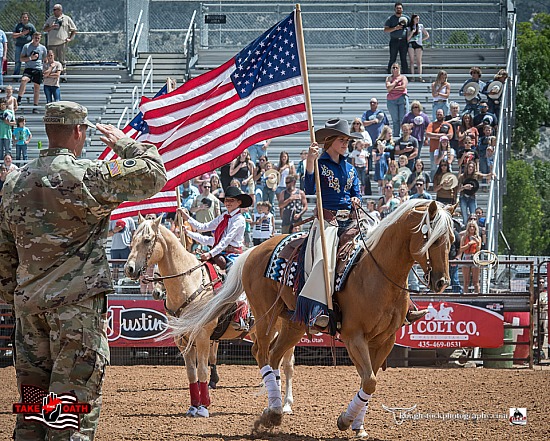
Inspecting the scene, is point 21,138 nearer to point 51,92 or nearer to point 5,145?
point 5,145

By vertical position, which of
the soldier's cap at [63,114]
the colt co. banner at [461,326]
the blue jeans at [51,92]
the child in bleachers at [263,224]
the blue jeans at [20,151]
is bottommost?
the colt co. banner at [461,326]

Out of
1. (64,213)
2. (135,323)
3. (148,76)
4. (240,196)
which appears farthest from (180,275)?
(148,76)

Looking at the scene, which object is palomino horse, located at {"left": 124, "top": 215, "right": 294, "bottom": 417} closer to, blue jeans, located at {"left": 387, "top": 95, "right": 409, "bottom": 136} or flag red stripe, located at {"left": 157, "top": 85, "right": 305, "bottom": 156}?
flag red stripe, located at {"left": 157, "top": 85, "right": 305, "bottom": 156}

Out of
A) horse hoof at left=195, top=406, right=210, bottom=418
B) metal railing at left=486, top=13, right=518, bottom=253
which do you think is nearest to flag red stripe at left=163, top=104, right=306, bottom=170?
horse hoof at left=195, top=406, right=210, bottom=418

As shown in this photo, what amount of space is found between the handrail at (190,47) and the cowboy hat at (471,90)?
8591 millimetres

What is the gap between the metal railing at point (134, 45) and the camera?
91.1ft

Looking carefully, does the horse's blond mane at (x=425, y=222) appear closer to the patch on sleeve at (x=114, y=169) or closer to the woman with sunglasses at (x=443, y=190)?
the patch on sleeve at (x=114, y=169)

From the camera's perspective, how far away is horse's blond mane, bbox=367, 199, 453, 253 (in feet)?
27.3

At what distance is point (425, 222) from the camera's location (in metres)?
8.43

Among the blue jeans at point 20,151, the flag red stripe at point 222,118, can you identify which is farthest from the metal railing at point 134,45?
the flag red stripe at point 222,118

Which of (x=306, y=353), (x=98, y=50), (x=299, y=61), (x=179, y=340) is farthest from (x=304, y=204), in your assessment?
(x=98, y=50)

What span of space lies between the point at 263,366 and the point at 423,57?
2030cm

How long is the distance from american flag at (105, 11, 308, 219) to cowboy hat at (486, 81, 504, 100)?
13.7m

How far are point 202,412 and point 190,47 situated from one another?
19.9m
